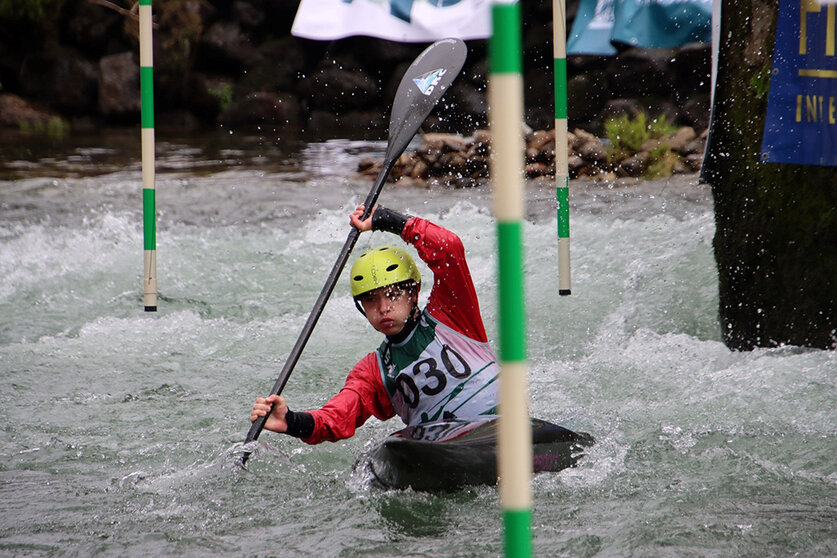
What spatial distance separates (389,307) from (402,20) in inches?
341

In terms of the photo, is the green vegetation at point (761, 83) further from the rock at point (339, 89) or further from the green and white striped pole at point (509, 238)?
the rock at point (339, 89)

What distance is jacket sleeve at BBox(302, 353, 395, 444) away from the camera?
3160mm

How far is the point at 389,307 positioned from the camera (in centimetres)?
327

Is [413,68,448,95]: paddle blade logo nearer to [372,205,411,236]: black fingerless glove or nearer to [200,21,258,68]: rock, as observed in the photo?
[372,205,411,236]: black fingerless glove

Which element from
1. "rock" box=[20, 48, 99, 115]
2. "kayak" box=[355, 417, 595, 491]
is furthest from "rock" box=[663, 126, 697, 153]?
"rock" box=[20, 48, 99, 115]

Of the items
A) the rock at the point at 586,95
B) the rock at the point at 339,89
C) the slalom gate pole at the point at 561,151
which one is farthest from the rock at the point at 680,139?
the rock at the point at 339,89

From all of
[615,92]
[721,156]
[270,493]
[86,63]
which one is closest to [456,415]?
[270,493]

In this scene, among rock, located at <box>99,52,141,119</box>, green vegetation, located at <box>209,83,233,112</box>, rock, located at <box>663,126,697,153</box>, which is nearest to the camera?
rock, located at <box>663,126,697,153</box>

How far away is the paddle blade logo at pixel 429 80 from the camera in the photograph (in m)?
4.31

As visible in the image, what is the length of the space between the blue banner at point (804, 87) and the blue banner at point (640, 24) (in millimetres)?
7058

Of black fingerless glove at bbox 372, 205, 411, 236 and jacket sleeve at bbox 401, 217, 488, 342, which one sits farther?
black fingerless glove at bbox 372, 205, 411, 236

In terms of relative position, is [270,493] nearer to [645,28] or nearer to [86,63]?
[645,28]

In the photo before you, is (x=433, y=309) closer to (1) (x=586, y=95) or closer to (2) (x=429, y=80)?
(2) (x=429, y=80)

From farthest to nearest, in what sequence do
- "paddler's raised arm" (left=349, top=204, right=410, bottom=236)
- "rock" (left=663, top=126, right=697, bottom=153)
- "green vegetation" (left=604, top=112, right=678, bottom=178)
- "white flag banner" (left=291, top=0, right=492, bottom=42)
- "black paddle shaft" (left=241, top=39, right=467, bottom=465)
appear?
"white flag banner" (left=291, top=0, right=492, bottom=42) → "rock" (left=663, top=126, right=697, bottom=153) → "green vegetation" (left=604, top=112, right=678, bottom=178) → "black paddle shaft" (left=241, top=39, right=467, bottom=465) → "paddler's raised arm" (left=349, top=204, right=410, bottom=236)
